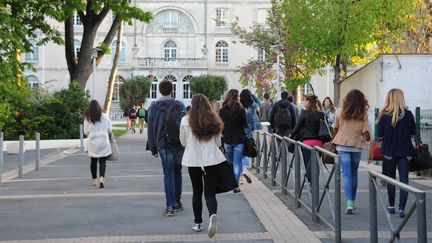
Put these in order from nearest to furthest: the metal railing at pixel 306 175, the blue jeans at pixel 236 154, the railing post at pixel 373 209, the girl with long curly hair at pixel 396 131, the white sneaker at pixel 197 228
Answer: the railing post at pixel 373 209, the metal railing at pixel 306 175, the white sneaker at pixel 197 228, the girl with long curly hair at pixel 396 131, the blue jeans at pixel 236 154

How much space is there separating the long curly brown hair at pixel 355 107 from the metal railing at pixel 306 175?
2.63ft

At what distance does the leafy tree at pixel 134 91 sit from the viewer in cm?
6769

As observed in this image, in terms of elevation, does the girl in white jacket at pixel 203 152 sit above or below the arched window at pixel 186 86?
below

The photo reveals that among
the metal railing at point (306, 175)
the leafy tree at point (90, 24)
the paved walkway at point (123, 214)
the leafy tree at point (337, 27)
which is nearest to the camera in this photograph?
the metal railing at point (306, 175)

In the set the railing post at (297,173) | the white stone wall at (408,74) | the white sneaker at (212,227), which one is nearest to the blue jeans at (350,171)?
the railing post at (297,173)

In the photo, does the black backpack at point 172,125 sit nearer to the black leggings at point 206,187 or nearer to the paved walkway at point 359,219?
the black leggings at point 206,187

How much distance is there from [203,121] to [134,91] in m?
59.3

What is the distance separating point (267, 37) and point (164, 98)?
3614 centimetres

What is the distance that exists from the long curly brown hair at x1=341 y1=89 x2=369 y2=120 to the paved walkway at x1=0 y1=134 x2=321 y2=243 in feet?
5.11

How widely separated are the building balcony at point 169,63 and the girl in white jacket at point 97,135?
60.5 meters

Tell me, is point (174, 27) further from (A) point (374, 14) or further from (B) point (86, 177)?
(B) point (86, 177)

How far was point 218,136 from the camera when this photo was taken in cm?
909

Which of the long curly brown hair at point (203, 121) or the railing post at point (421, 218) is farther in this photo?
the long curly brown hair at point (203, 121)

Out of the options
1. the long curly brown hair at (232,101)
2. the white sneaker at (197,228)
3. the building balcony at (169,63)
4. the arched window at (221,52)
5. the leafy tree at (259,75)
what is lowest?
the white sneaker at (197,228)
